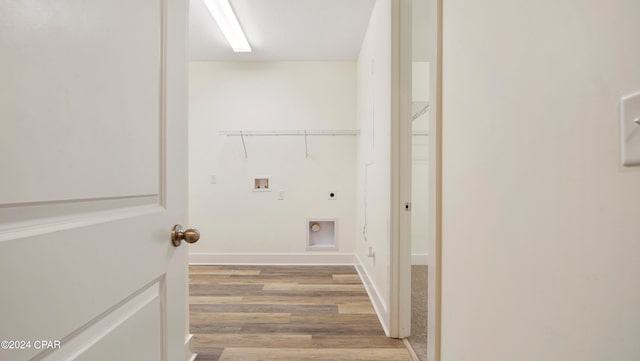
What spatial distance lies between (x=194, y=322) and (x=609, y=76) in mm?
2475

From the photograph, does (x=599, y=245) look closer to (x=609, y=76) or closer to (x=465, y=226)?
(x=609, y=76)

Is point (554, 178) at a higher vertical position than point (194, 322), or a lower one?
higher

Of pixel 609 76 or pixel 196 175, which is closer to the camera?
pixel 609 76

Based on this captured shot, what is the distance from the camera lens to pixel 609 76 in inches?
17.7

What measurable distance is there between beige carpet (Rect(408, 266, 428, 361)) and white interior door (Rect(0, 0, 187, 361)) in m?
1.50

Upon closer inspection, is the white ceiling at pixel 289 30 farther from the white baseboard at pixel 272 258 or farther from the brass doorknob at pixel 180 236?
the white baseboard at pixel 272 258

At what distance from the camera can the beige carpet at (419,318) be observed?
180 cm

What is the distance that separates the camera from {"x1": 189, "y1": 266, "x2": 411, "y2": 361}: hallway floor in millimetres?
1787

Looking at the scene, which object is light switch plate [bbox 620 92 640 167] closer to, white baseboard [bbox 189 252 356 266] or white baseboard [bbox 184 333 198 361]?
white baseboard [bbox 184 333 198 361]

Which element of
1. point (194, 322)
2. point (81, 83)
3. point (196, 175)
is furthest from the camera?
point (196, 175)

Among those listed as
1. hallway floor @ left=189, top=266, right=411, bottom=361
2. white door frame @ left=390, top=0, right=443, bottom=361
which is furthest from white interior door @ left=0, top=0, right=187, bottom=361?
white door frame @ left=390, top=0, right=443, bottom=361

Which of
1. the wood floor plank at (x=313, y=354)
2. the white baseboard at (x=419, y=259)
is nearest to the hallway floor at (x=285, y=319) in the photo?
the wood floor plank at (x=313, y=354)

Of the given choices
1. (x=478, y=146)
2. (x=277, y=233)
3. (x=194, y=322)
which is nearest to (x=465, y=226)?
(x=478, y=146)

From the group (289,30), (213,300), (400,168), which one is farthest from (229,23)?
(213,300)
